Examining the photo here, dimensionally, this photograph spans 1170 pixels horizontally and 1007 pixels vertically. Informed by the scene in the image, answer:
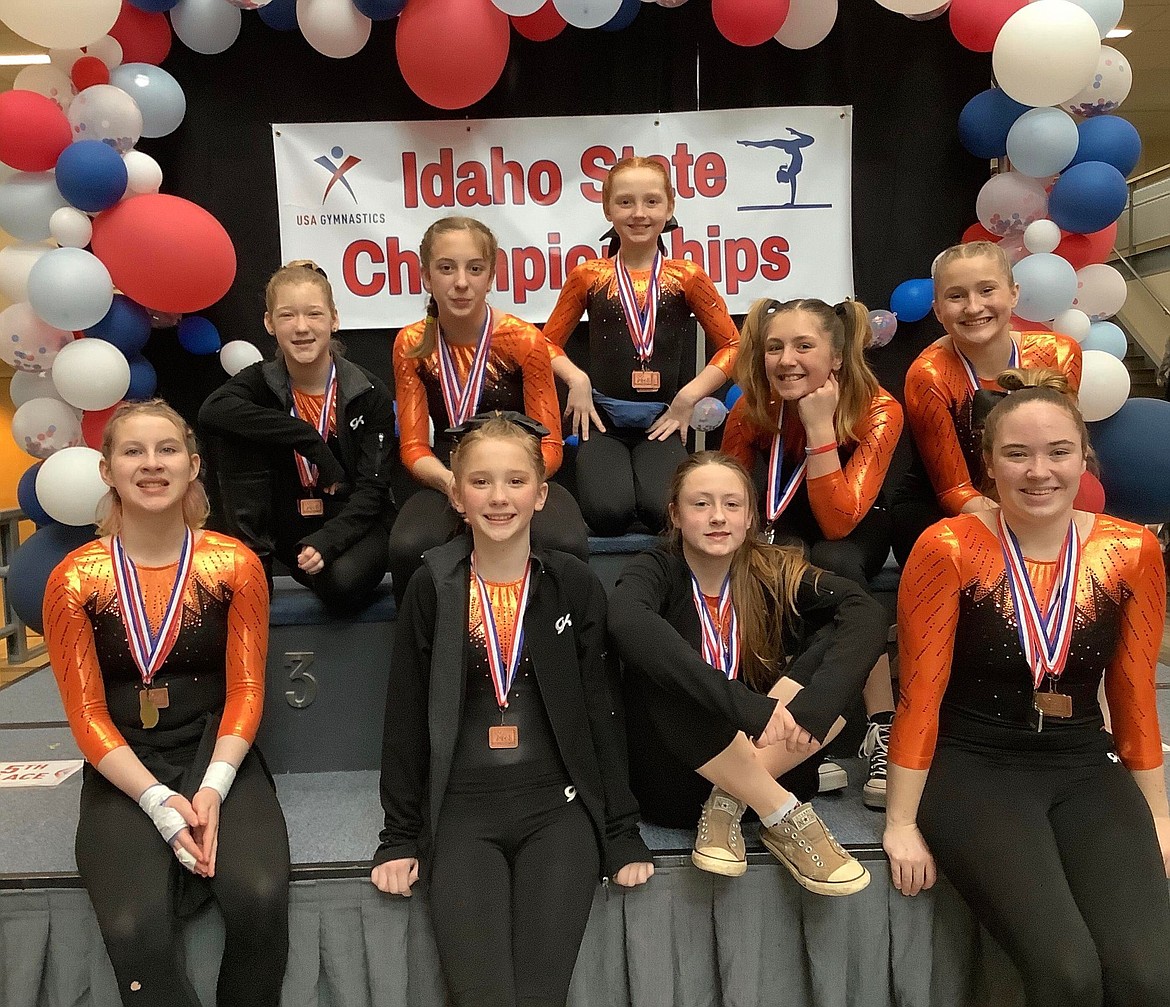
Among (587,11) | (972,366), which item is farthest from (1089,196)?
(587,11)

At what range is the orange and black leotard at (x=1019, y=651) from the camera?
1797 millimetres

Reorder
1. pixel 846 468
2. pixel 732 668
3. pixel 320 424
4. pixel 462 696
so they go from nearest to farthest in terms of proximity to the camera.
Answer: pixel 462 696, pixel 732 668, pixel 846 468, pixel 320 424

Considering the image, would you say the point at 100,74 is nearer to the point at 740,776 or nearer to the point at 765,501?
the point at 765,501

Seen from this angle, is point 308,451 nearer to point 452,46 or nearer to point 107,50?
point 452,46

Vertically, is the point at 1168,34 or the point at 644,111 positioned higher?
the point at 1168,34

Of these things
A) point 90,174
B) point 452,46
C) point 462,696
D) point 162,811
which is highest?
point 452,46

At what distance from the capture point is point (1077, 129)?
3189mm

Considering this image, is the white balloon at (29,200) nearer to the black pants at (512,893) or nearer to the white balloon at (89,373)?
the white balloon at (89,373)

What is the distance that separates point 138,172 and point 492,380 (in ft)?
5.18

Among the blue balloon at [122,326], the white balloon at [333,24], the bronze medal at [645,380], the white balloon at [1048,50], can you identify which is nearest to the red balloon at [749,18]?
the white balloon at [1048,50]

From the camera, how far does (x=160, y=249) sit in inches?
120

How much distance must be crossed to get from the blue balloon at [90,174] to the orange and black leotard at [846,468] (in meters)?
2.21

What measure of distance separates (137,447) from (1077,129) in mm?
3198

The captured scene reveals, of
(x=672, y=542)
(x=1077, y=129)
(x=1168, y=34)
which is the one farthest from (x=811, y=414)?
(x=1168, y=34)
